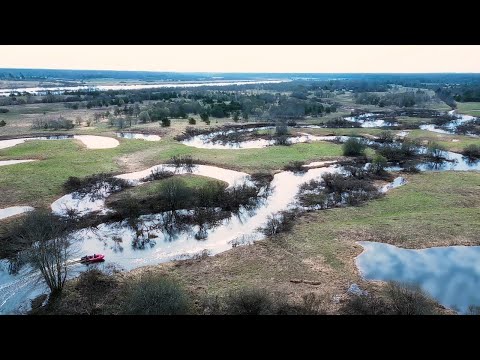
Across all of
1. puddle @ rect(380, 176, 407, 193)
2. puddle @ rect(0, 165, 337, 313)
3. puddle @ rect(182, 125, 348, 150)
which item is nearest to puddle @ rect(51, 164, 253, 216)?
puddle @ rect(0, 165, 337, 313)

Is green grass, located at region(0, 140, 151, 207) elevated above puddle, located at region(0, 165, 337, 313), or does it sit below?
above

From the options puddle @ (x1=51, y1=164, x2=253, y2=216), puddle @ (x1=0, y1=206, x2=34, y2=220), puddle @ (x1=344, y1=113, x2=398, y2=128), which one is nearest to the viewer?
puddle @ (x1=0, y1=206, x2=34, y2=220)

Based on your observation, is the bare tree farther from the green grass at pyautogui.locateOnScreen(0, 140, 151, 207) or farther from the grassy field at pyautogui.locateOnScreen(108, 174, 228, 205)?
the green grass at pyautogui.locateOnScreen(0, 140, 151, 207)

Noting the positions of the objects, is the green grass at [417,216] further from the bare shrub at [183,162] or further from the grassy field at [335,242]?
the bare shrub at [183,162]

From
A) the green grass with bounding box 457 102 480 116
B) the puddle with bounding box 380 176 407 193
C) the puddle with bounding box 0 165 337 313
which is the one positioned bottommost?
the puddle with bounding box 0 165 337 313
